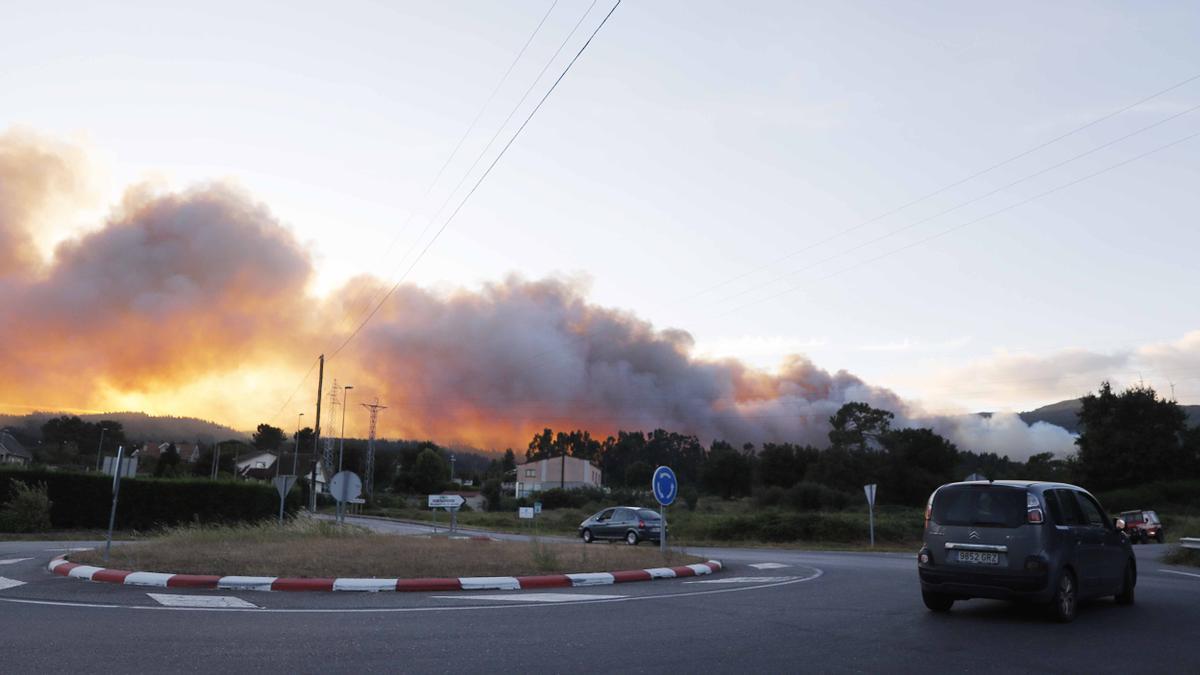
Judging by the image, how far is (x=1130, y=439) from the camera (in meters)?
74.5

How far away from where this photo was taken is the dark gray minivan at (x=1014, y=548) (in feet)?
32.6

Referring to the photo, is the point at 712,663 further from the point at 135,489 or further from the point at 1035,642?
the point at 135,489

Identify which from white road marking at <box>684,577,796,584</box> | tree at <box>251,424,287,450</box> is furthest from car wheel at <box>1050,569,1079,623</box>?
tree at <box>251,424,287,450</box>

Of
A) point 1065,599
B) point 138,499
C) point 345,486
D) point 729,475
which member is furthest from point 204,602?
point 729,475

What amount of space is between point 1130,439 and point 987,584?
75865mm

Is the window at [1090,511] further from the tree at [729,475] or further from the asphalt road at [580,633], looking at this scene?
the tree at [729,475]

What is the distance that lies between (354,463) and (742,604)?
447 ft

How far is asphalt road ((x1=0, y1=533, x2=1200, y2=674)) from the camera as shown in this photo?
22.7 ft

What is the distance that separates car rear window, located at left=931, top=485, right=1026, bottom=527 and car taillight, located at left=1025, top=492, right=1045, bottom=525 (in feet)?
0.14

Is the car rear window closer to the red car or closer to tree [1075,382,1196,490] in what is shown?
the red car

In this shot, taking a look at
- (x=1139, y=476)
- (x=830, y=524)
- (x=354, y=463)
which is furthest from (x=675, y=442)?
(x=830, y=524)

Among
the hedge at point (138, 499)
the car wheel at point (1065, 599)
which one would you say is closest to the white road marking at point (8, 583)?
the car wheel at point (1065, 599)

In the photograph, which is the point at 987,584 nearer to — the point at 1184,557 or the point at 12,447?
the point at 1184,557

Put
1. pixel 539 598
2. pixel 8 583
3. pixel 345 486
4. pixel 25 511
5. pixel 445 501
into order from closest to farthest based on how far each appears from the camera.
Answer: pixel 539 598
pixel 8 583
pixel 345 486
pixel 445 501
pixel 25 511
